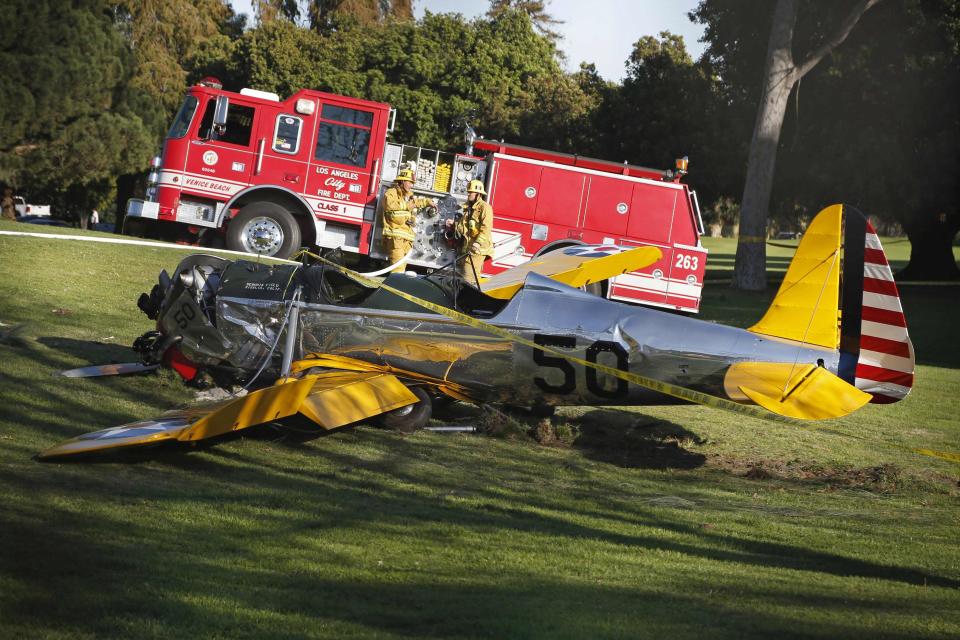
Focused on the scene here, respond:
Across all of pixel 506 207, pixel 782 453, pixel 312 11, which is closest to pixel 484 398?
pixel 782 453

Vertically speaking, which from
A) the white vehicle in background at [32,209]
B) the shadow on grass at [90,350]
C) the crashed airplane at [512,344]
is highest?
the white vehicle in background at [32,209]

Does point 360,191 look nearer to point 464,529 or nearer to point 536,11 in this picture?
point 464,529

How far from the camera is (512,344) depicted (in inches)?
314

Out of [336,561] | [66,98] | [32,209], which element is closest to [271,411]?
[336,561]

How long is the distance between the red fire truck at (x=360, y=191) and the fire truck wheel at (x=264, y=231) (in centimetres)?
2

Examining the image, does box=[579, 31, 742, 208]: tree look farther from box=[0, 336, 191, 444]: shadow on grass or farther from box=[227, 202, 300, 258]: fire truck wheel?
box=[0, 336, 191, 444]: shadow on grass

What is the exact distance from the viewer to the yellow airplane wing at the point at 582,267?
9953 mm

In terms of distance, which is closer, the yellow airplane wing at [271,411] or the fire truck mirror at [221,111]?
the yellow airplane wing at [271,411]

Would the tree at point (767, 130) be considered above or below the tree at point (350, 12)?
below

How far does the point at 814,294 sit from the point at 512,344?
8.47 ft

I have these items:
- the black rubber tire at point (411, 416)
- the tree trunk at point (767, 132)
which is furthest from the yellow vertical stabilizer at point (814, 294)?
the tree trunk at point (767, 132)

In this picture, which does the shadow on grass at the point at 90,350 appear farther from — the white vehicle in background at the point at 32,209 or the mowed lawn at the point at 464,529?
the white vehicle in background at the point at 32,209

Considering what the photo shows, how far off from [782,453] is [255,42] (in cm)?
3806

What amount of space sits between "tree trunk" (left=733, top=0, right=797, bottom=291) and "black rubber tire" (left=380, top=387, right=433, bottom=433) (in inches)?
704
